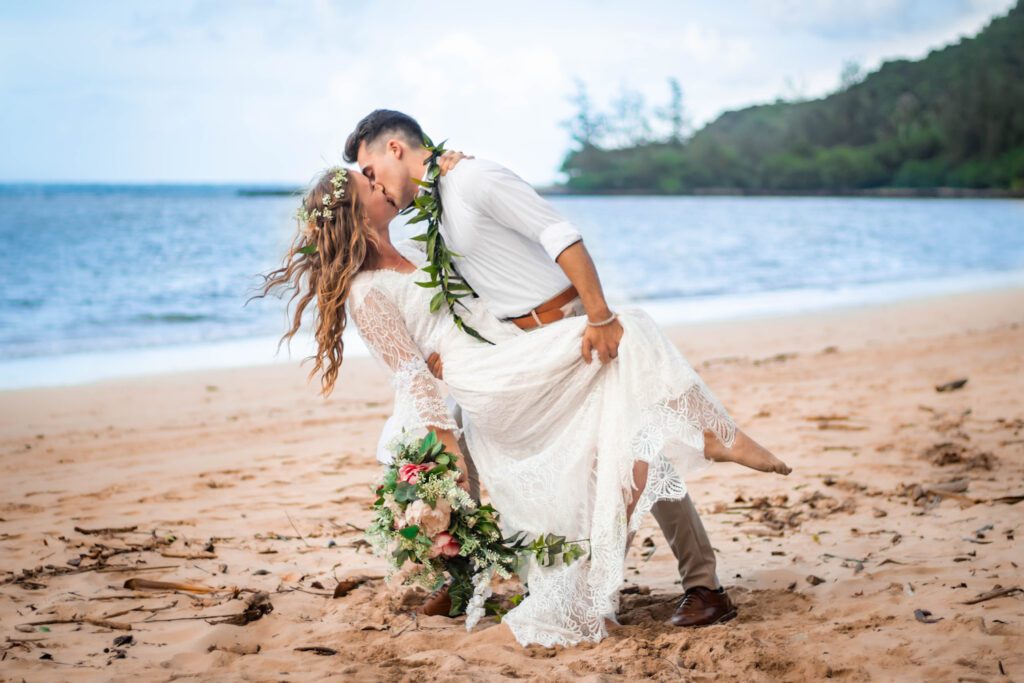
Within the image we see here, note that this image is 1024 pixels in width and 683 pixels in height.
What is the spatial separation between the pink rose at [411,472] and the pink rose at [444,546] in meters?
0.24

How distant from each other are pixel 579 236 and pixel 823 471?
328cm

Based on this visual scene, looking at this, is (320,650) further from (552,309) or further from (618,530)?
(552,309)

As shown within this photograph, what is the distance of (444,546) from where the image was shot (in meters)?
3.41

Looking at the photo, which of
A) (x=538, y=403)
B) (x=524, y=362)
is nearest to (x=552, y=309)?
(x=524, y=362)

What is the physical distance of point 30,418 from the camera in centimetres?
787

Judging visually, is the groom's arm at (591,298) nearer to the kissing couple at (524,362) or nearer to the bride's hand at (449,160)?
the kissing couple at (524,362)

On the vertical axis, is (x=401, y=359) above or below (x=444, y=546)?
above

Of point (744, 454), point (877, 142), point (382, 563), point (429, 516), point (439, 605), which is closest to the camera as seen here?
point (744, 454)

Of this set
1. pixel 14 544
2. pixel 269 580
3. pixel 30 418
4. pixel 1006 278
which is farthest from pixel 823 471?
pixel 1006 278

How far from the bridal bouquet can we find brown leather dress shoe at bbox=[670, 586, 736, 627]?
523 mm

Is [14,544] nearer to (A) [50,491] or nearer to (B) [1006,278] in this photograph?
(A) [50,491]

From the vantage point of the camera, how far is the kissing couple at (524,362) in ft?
10.6

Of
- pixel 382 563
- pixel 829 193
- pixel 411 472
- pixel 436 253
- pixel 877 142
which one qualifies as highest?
pixel 877 142

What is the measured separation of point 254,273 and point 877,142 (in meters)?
94.1
